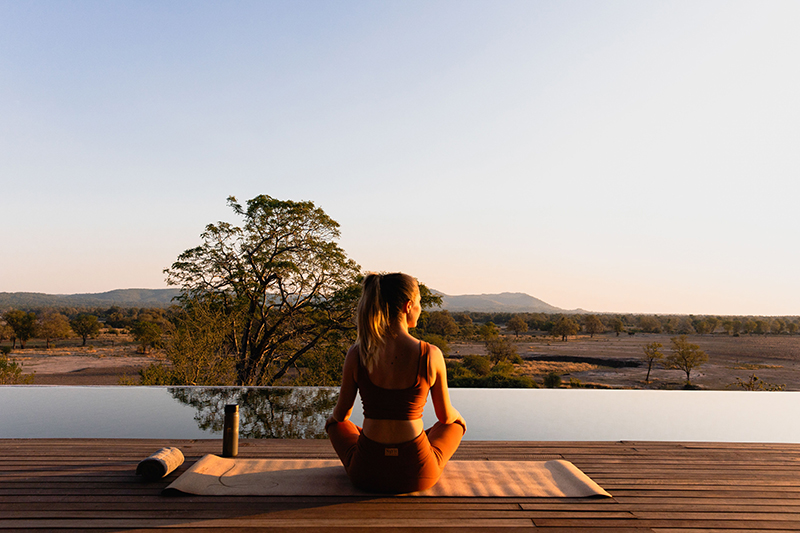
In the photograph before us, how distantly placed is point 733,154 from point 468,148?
34.6 ft

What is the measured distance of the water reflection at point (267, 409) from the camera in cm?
394

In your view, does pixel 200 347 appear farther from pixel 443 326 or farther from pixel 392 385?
pixel 443 326

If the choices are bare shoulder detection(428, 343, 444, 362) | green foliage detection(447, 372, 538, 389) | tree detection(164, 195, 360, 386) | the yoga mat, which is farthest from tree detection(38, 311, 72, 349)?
bare shoulder detection(428, 343, 444, 362)

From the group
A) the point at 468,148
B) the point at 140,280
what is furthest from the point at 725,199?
the point at 140,280

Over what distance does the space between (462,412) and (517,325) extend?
48749 millimetres

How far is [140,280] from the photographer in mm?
23734

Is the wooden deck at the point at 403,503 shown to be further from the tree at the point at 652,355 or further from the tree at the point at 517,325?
the tree at the point at 517,325

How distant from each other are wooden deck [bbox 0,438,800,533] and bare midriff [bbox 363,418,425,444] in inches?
12.8

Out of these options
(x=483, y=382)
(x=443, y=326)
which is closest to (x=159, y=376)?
(x=483, y=382)


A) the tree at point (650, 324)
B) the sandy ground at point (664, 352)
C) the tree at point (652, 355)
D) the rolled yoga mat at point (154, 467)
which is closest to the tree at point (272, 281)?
the rolled yoga mat at point (154, 467)

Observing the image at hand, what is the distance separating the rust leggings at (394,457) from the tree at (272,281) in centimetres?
1272

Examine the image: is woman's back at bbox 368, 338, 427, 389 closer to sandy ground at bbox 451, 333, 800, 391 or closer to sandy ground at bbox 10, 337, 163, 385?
sandy ground at bbox 10, 337, 163, 385

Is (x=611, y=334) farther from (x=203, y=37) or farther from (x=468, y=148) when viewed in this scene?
(x=203, y=37)

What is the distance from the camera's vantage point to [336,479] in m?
2.65
